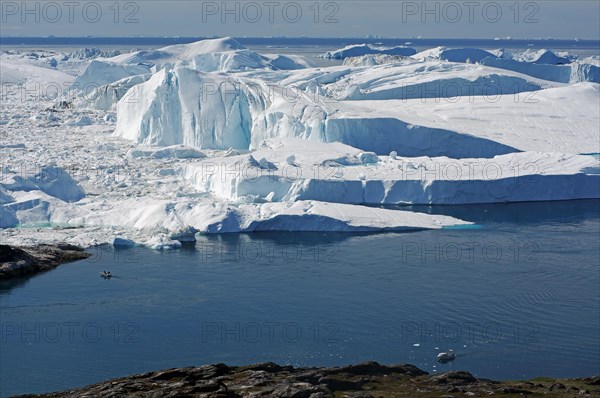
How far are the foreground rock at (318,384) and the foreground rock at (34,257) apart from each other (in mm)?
6557

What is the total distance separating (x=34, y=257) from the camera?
19.3m

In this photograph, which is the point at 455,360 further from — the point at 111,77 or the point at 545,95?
the point at 111,77

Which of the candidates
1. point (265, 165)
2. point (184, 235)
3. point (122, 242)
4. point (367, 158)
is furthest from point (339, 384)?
point (367, 158)

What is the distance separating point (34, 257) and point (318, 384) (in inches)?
371

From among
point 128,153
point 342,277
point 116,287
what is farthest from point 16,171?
point 342,277

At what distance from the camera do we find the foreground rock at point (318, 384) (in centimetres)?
1140

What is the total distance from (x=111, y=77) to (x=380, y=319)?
32.0m

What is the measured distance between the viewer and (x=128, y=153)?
28875 millimetres

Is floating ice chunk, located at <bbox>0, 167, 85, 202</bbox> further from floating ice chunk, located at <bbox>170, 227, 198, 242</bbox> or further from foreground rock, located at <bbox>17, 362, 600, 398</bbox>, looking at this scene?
foreground rock, located at <bbox>17, 362, 600, 398</bbox>

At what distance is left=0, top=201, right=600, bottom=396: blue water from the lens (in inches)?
570

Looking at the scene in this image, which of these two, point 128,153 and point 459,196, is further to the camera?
point 128,153

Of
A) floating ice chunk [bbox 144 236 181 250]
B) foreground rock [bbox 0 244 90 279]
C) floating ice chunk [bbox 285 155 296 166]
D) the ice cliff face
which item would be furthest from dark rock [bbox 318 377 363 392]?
the ice cliff face

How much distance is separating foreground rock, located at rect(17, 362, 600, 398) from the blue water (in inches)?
47.8

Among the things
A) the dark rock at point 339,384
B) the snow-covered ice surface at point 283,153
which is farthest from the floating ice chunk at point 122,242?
the dark rock at point 339,384
